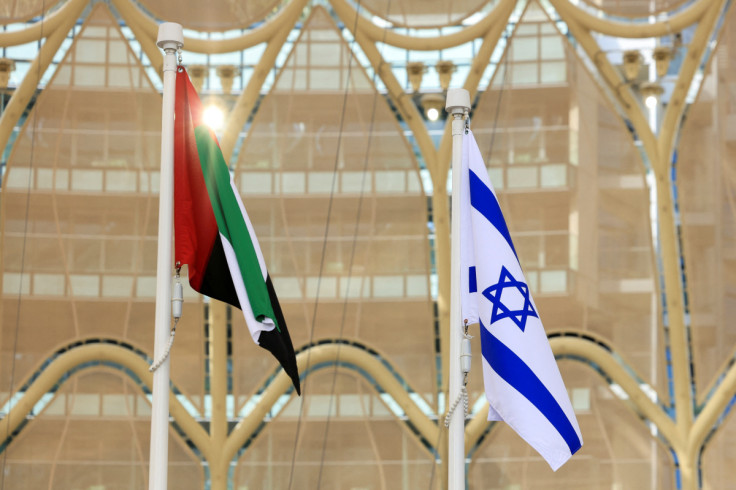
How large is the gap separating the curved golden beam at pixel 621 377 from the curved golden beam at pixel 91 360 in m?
3.92

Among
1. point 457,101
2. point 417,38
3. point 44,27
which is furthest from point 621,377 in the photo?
point 44,27

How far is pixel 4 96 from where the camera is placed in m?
11.8

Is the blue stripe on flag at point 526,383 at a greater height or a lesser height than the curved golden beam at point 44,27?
lesser

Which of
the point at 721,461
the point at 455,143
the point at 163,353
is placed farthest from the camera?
the point at 721,461

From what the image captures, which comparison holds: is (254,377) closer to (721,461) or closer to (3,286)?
(3,286)

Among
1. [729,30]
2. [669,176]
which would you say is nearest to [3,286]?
[669,176]

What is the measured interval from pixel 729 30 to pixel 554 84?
6.12 ft

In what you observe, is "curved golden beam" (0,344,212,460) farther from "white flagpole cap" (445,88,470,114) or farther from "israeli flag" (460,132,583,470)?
"white flagpole cap" (445,88,470,114)

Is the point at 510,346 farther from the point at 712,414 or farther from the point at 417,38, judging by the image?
the point at 417,38

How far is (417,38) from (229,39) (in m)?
2.03

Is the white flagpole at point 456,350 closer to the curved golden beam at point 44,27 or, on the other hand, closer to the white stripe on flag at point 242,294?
the white stripe on flag at point 242,294

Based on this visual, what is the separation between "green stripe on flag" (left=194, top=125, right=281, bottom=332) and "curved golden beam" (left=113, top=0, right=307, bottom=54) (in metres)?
5.89

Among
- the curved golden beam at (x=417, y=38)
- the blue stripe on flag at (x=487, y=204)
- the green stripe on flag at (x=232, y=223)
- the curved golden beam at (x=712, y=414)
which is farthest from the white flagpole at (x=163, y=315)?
the curved golden beam at (x=712, y=414)

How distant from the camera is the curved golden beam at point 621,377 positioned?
37.8ft
